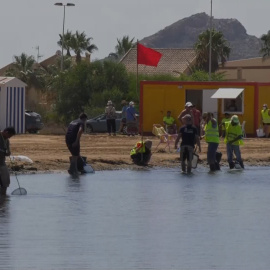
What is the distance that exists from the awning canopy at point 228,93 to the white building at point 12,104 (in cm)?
806

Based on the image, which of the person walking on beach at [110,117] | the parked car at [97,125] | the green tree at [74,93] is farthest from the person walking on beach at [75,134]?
the green tree at [74,93]

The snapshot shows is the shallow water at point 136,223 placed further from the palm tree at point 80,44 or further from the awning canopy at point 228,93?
the palm tree at point 80,44

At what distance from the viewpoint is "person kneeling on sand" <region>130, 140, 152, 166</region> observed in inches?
1364

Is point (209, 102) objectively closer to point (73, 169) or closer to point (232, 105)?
point (232, 105)

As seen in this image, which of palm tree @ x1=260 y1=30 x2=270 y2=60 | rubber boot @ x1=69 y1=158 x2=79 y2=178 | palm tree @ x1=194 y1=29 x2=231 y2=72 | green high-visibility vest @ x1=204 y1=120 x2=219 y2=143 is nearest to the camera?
rubber boot @ x1=69 y1=158 x2=79 y2=178

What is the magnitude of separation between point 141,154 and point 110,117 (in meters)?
14.2

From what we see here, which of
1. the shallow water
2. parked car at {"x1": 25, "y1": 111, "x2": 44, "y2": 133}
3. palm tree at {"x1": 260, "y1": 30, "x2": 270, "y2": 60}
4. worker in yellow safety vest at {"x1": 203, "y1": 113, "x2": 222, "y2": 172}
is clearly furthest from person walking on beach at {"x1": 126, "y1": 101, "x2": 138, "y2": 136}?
palm tree at {"x1": 260, "y1": 30, "x2": 270, "y2": 60}

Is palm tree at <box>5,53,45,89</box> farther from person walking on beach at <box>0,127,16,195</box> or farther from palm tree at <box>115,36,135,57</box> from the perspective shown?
person walking on beach at <box>0,127,16,195</box>

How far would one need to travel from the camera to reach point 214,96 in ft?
167

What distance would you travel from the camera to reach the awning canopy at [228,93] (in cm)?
5050

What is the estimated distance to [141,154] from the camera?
3494 centimetres

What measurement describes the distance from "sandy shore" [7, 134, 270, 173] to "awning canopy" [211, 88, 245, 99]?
9.81 ft

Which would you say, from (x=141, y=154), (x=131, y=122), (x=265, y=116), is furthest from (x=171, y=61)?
(x=141, y=154)

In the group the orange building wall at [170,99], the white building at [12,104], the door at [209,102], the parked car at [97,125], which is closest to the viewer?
the white building at [12,104]
